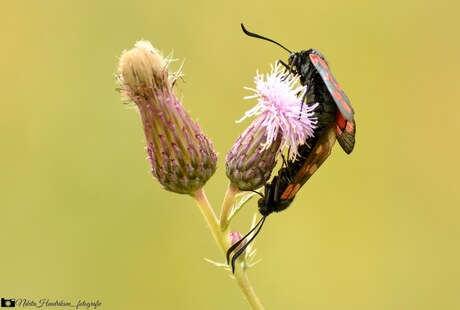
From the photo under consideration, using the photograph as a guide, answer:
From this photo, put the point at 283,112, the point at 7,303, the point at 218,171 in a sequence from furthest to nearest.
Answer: the point at 218,171 < the point at 7,303 < the point at 283,112

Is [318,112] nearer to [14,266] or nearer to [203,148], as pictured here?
[203,148]

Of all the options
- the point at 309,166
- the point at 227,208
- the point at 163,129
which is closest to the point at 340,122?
the point at 309,166

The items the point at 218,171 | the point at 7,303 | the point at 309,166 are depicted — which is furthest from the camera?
the point at 218,171

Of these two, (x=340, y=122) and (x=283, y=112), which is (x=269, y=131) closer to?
(x=283, y=112)

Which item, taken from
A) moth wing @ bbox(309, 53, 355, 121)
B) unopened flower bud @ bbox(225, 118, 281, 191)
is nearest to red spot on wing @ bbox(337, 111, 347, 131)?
moth wing @ bbox(309, 53, 355, 121)

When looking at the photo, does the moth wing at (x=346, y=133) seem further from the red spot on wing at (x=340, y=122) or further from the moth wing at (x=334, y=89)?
the moth wing at (x=334, y=89)
